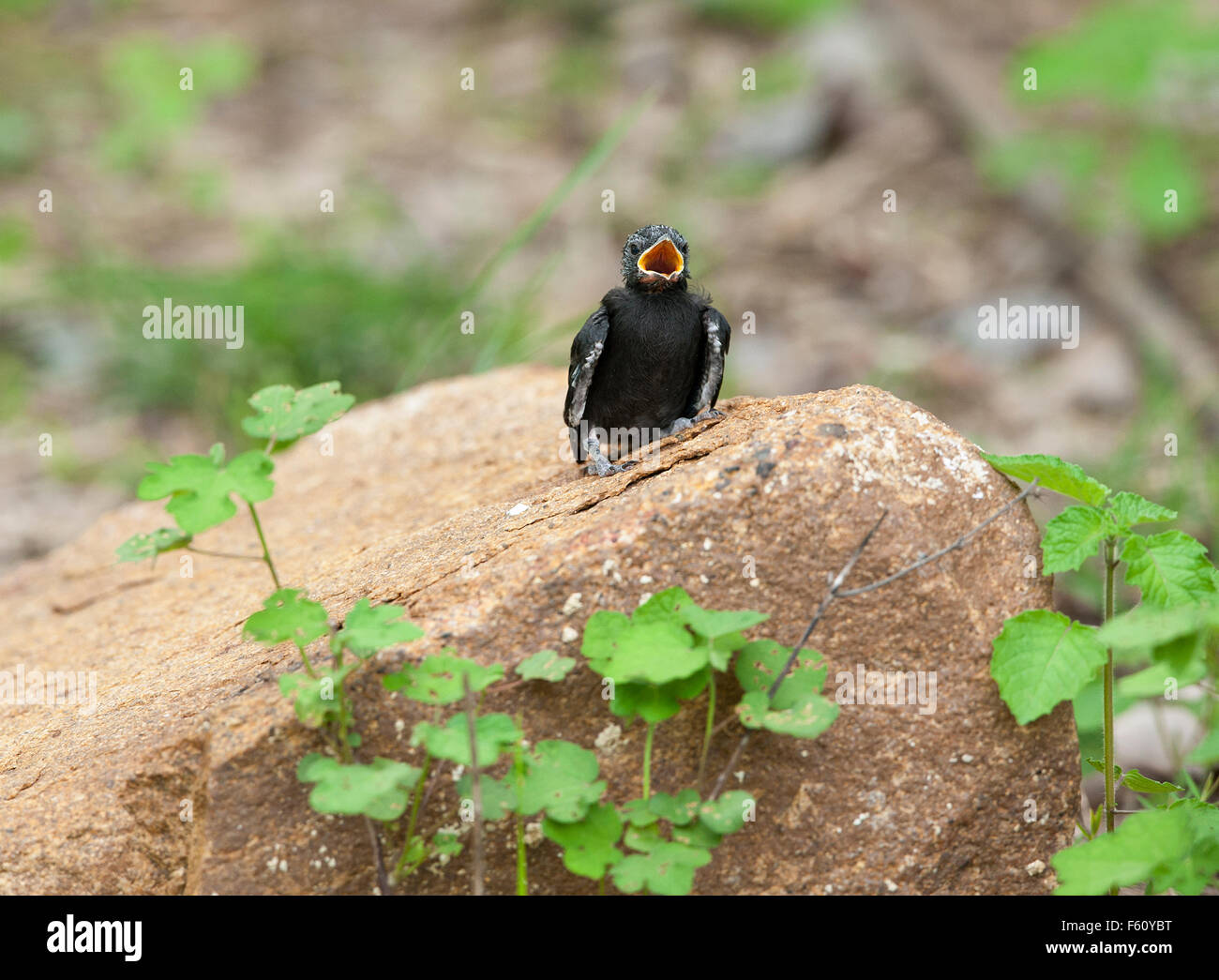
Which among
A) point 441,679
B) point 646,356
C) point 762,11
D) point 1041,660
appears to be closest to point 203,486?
point 441,679

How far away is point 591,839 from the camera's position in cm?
235

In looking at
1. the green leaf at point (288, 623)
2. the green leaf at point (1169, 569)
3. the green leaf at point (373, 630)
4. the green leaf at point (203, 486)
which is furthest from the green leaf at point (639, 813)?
the green leaf at point (1169, 569)

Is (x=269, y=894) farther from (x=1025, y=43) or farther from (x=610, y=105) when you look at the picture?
(x=1025, y=43)

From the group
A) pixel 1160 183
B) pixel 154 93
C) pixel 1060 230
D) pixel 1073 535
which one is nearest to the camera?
pixel 1073 535

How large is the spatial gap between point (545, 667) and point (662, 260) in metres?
1.75

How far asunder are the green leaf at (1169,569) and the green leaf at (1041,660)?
7.5 inches

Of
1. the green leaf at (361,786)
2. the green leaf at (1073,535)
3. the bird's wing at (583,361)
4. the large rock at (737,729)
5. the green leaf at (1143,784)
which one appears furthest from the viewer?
the bird's wing at (583,361)

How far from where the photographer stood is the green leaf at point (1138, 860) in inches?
89.6

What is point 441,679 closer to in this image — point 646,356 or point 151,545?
point 151,545

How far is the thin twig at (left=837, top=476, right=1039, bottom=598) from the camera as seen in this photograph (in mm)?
2598

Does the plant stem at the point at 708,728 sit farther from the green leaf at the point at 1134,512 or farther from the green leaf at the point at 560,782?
the green leaf at the point at 1134,512

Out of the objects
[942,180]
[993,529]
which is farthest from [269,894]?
[942,180]

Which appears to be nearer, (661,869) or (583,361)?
(661,869)
